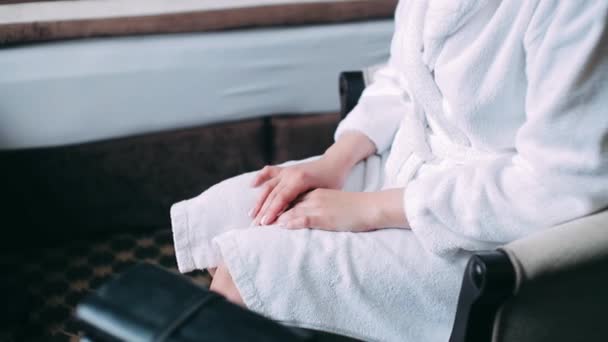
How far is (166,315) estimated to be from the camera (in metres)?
0.45

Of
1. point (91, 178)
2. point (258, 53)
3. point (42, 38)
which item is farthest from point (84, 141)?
point (258, 53)

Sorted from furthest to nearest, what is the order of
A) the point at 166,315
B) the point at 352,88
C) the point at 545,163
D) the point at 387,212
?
the point at 352,88
the point at 387,212
the point at 545,163
the point at 166,315

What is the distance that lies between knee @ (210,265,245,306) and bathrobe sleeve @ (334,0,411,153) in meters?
0.29

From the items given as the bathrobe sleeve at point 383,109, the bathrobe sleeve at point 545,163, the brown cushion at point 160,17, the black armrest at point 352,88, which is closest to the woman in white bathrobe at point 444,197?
the bathrobe sleeve at point 545,163

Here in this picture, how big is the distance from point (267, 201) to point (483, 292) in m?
0.31

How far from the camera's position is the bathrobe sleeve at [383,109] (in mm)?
855

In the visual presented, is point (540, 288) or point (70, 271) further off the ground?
point (540, 288)

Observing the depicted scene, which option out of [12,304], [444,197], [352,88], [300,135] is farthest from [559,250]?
[12,304]

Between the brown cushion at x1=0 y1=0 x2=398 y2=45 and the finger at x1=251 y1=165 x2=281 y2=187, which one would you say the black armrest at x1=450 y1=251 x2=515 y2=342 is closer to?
the finger at x1=251 y1=165 x2=281 y2=187

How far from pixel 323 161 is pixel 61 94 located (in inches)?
23.7

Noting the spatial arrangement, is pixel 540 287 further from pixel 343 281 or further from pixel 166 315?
pixel 166 315

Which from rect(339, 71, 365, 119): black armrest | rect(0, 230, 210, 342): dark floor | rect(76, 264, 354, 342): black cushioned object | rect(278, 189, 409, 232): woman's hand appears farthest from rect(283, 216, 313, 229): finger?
rect(0, 230, 210, 342): dark floor

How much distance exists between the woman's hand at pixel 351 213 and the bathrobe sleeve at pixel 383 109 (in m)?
0.15

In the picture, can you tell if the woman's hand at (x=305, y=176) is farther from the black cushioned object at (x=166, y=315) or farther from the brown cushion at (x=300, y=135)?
the brown cushion at (x=300, y=135)
